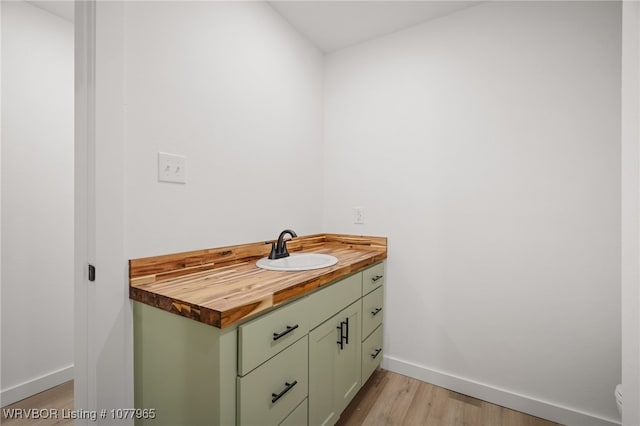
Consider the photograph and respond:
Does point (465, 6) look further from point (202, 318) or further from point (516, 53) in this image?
point (202, 318)

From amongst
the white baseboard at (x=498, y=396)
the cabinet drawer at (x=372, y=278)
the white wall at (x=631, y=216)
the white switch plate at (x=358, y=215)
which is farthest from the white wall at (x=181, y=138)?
the white wall at (x=631, y=216)

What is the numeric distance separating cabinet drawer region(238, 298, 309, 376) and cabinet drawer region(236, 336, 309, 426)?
3 cm

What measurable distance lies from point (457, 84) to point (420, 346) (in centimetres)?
171

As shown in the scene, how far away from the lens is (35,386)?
64.1 inches

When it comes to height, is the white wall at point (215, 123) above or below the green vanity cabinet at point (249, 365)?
above

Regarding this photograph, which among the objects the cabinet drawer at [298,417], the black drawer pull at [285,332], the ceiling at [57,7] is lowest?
the cabinet drawer at [298,417]

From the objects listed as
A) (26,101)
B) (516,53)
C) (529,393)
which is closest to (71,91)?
(26,101)

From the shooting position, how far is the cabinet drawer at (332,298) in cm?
116

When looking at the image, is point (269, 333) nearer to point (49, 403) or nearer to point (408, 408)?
point (408, 408)

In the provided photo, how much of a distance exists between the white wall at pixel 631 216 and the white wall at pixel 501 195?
→ 57 centimetres

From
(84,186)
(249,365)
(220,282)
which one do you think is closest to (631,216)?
(249,365)

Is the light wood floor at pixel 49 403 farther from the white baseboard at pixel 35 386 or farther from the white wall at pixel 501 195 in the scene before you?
the white wall at pixel 501 195

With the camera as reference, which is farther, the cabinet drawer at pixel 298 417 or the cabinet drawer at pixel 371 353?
the cabinet drawer at pixel 371 353

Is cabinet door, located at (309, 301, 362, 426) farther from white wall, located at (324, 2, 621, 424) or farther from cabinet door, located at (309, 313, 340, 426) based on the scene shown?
white wall, located at (324, 2, 621, 424)
